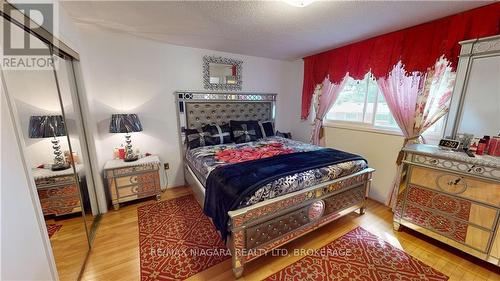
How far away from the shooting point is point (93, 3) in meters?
1.73

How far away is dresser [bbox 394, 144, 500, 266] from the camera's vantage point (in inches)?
61.9

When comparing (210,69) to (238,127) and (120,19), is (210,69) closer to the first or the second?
(238,127)

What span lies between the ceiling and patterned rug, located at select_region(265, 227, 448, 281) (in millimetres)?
2298

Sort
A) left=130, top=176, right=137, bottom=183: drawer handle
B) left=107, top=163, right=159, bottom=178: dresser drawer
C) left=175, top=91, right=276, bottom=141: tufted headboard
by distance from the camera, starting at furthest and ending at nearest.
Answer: left=175, top=91, right=276, bottom=141: tufted headboard → left=130, top=176, right=137, bottom=183: drawer handle → left=107, top=163, right=159, bottom=178: dresser drawer

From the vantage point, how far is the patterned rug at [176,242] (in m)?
1.65

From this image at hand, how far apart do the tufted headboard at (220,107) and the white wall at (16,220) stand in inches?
84.4

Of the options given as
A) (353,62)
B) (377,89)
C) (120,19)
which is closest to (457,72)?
(377,89)

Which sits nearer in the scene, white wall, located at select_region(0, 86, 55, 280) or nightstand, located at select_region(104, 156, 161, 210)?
white wall, located at select_region(0, 86, 55, 280)

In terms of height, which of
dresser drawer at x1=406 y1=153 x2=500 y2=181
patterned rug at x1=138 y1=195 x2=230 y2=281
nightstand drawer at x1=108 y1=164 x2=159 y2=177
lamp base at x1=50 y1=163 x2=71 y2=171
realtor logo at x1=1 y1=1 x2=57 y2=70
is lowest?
patterned rug at x1=138 y1=195 x2=230 y2=281

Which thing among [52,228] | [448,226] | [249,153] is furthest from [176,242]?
[448,226]

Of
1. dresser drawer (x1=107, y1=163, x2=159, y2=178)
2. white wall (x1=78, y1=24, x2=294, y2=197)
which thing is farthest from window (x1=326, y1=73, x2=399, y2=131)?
dresser drawer (x1=107, y1=163, x2=159, y2=178)

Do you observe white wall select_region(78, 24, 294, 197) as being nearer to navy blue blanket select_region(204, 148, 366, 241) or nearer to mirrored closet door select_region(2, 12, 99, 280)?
mirrored closet door select_region(2, 12, 99, 280)

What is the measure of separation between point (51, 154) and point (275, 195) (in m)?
1.70

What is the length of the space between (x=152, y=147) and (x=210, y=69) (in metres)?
1.59
